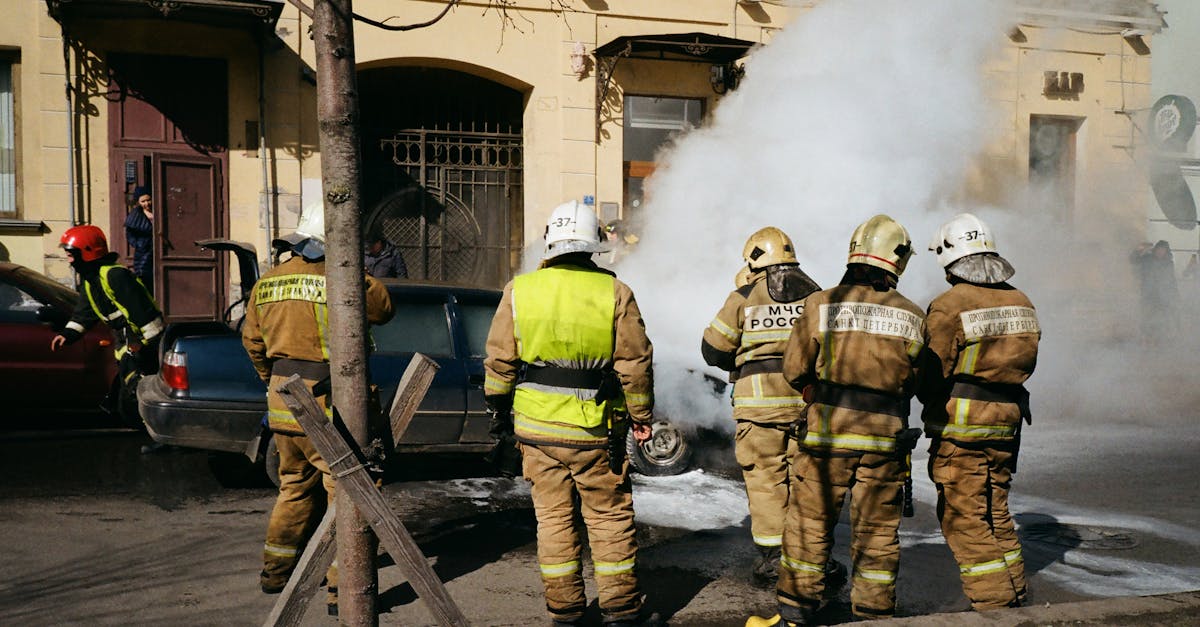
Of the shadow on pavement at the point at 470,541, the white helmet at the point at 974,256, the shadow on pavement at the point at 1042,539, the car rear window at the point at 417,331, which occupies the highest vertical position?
the white helmet at the point at 974,256

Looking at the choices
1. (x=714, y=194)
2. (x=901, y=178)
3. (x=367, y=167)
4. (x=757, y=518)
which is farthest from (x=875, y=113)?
(x=367, y=167)

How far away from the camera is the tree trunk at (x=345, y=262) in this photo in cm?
324

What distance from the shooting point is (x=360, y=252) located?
3.37m

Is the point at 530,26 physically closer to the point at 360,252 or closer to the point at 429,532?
the point at 429,532

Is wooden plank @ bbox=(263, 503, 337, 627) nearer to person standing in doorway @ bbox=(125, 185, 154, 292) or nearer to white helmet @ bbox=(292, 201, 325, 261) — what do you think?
white helmet @ bbox=(292, 201, 325, 261)

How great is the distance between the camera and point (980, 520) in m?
4.73

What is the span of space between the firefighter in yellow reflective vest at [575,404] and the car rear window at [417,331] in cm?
272

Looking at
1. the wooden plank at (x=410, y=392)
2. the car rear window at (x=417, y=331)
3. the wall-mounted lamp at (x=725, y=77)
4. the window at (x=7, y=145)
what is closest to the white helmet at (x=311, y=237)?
the wooden plank at (x=410, y=392)

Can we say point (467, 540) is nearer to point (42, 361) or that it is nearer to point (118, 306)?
point (118, 306)

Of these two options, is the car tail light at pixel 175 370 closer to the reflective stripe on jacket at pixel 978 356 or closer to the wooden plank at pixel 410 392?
the wooden plank at pixel 410 392

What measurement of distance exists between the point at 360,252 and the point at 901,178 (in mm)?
7831

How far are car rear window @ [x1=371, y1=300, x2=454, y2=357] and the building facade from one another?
5495 millimetres

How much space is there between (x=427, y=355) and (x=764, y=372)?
268 cm

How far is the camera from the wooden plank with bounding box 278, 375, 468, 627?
3260 millimetres
